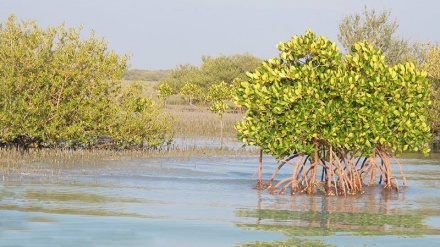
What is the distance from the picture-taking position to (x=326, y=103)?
19.7 m

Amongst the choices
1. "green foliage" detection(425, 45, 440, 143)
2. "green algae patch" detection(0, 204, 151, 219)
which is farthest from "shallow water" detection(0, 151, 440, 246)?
"green foliage" detection(425, 45, 440, 143)

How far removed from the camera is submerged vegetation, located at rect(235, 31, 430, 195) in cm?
1953

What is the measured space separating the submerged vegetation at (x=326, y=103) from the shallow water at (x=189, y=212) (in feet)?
3.69

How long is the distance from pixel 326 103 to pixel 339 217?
13.1 ft

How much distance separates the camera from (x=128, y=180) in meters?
22.7

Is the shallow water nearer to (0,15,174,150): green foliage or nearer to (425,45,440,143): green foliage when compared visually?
(0,15,174,150): green foliage

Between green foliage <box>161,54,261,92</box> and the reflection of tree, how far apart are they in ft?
214

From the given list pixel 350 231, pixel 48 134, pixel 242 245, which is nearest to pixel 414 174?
pixel 48 134

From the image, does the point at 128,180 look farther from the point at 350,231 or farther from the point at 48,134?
the point at 350,231

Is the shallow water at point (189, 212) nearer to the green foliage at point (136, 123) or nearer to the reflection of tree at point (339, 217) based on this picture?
the reflection of tree at point (339, 217)

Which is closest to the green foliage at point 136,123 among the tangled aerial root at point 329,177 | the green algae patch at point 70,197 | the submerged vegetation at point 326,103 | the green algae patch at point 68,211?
the tangled aerial root at point 329,177

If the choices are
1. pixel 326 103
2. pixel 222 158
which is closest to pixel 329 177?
pixel 326 103

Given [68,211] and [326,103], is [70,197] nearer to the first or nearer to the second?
[68,211]

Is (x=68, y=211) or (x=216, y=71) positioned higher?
(x=216, y=71)
